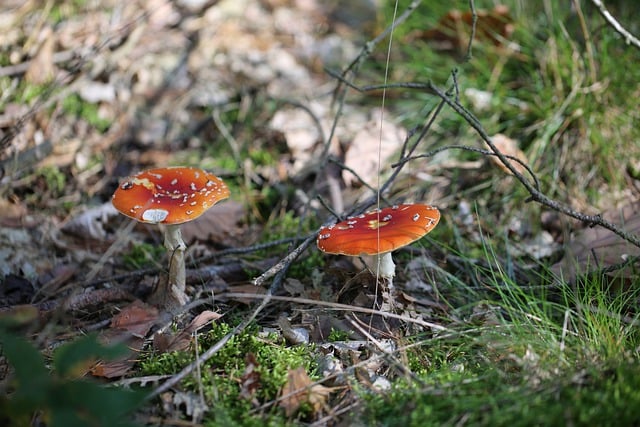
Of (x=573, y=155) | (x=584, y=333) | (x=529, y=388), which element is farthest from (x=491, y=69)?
(x=529, y=388)

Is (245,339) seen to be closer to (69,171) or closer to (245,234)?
(245,234)

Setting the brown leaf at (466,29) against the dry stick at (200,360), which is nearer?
the dry stick at (200,360)

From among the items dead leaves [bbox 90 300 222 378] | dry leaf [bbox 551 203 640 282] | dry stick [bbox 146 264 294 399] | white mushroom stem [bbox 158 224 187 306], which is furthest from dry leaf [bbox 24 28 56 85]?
dry leaf [bbox 551 203 640 282]

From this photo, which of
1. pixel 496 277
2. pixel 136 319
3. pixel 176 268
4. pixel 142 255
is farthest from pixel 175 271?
pixel 496 277

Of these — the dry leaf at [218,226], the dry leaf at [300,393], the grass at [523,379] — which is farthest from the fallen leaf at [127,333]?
the grass at [523,379]

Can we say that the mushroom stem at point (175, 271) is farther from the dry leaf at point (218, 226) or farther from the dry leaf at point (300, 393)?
the dry leaf at point (300, 393)

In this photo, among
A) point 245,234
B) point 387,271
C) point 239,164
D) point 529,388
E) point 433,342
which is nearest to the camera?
point 529,388

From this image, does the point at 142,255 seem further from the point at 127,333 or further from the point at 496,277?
the point at 496,277
